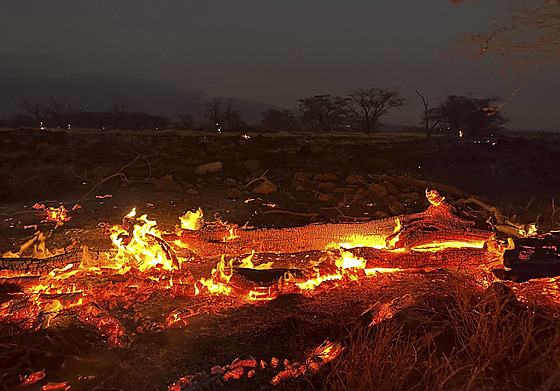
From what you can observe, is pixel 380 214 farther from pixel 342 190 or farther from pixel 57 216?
pixel 57 216

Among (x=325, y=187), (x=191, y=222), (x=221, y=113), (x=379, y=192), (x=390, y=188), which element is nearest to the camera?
(x=191, y=222)

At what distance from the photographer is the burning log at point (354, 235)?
14.4ft

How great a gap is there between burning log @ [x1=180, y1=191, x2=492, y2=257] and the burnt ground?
625 millimetres

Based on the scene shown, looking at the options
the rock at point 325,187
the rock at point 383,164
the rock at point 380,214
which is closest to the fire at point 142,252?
the rock at point 380,214

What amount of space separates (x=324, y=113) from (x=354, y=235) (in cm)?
4464

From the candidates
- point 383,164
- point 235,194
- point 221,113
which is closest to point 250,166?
point 235,194

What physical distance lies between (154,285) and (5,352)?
1.40 m

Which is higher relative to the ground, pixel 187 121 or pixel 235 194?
pixel 187 121

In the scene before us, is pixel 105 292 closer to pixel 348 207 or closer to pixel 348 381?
pixel 348 381

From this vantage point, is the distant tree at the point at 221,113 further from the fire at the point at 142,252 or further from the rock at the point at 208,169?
the fire at the point at 142,252

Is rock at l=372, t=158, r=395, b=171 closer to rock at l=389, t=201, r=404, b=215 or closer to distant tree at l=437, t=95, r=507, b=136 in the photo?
rock at l=389, t=201, r=404, b=215

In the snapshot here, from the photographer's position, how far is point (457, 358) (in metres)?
2.24

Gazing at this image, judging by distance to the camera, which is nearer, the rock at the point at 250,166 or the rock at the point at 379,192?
the rock at the point at 379,192

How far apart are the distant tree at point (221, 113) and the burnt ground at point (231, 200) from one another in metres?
31.8
